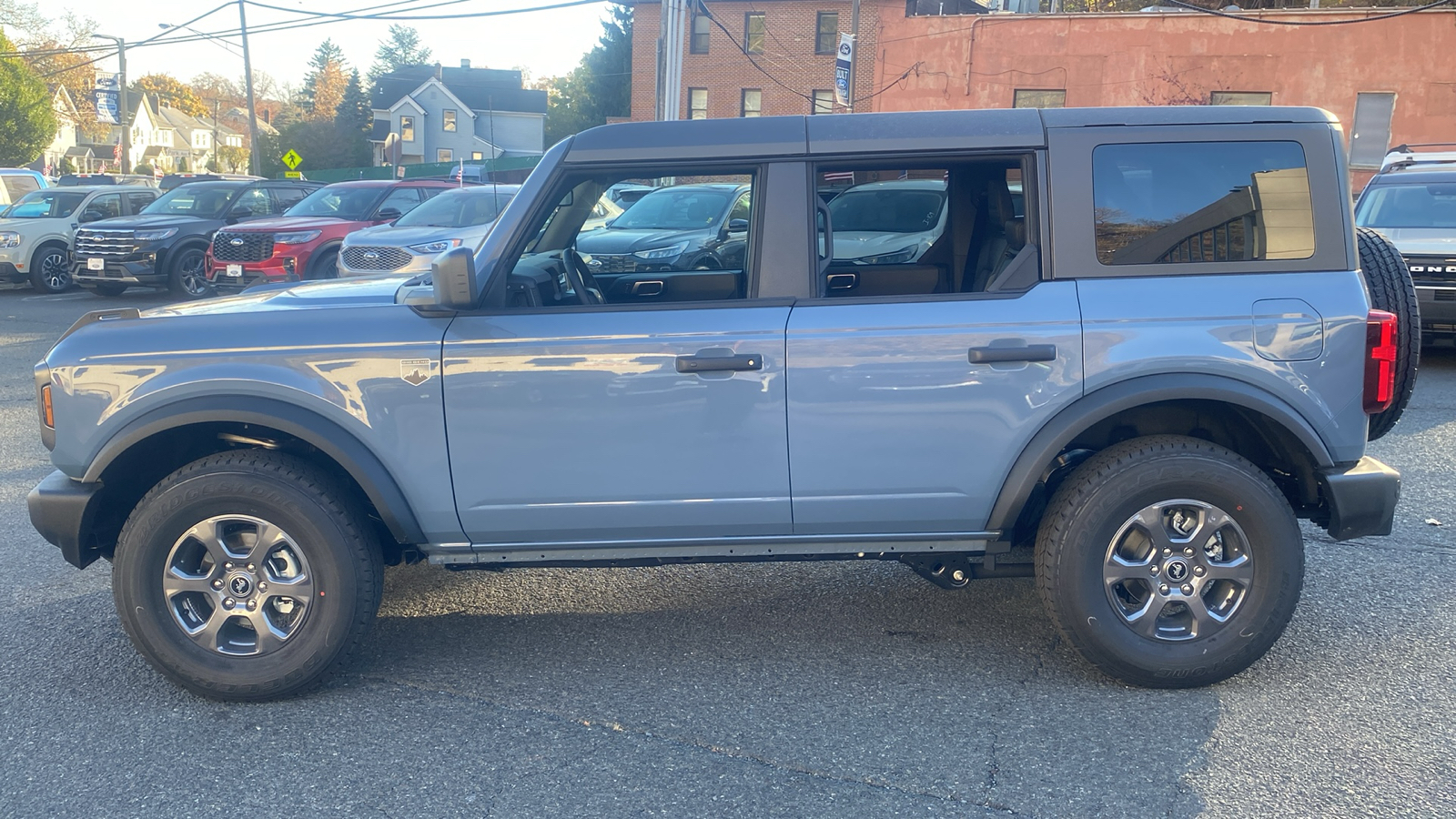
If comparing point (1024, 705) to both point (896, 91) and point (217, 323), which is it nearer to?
point (217, 323)

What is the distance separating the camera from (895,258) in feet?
15.9

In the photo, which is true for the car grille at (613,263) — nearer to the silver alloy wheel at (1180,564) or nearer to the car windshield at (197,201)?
the silver alloy wheel at (1180,564)

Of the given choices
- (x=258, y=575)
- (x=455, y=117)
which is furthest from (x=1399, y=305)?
(x=455, y=117)

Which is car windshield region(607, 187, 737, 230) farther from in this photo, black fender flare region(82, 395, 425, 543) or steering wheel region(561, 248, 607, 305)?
black fender flare region(82, 395, 425, 543)

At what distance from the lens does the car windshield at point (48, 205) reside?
696 inches

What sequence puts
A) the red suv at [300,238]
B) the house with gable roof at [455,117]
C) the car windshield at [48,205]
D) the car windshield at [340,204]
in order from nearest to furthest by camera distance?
the red suv at [300,238] → the car windshield at [340,204] → the car windshield at [48,205] → the house with gable roof at [455,117]

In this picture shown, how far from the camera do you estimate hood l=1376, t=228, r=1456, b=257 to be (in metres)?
9.80

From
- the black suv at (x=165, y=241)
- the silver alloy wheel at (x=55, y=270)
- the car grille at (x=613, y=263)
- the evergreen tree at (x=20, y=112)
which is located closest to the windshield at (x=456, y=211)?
the black suv at (x=165, y=241)

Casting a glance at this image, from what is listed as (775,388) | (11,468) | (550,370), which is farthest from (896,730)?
(11,468)

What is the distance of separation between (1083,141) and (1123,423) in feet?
3.20

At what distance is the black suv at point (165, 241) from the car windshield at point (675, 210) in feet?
36.9

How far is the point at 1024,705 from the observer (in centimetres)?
365

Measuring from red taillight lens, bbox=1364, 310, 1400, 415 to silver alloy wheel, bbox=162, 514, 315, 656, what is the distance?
11.6 feet

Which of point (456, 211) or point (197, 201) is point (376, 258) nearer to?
point (456, 211)
